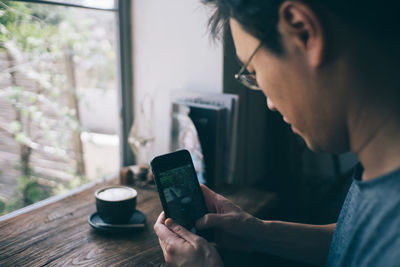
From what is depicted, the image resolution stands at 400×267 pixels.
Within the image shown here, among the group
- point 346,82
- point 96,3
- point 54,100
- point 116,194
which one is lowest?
point 116,194

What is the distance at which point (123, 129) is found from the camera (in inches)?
58.9

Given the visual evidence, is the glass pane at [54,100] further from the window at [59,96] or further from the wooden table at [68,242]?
the wooden table at [68,242]

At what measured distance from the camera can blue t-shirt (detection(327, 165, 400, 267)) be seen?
1.49ft

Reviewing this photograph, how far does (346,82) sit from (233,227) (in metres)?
0.50

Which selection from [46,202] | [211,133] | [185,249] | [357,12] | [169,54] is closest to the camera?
[357,12]

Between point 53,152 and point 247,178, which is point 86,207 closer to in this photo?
point 53,152

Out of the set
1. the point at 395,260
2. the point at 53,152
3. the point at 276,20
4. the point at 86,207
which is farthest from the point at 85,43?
the point at 395,260

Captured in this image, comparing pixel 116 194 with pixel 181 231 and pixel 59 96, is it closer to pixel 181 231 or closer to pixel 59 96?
pixel 181 231

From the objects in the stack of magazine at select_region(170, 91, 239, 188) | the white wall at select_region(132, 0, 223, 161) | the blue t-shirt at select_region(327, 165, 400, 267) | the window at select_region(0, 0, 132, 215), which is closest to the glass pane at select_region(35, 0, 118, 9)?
the window at select_region(0, 0, 132, 215)

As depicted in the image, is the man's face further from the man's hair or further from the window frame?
the window frame

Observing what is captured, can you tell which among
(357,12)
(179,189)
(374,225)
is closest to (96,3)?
(179,189)

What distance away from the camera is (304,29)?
440 mm

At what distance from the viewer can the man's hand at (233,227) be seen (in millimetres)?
816

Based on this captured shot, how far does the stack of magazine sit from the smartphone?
356 mm
